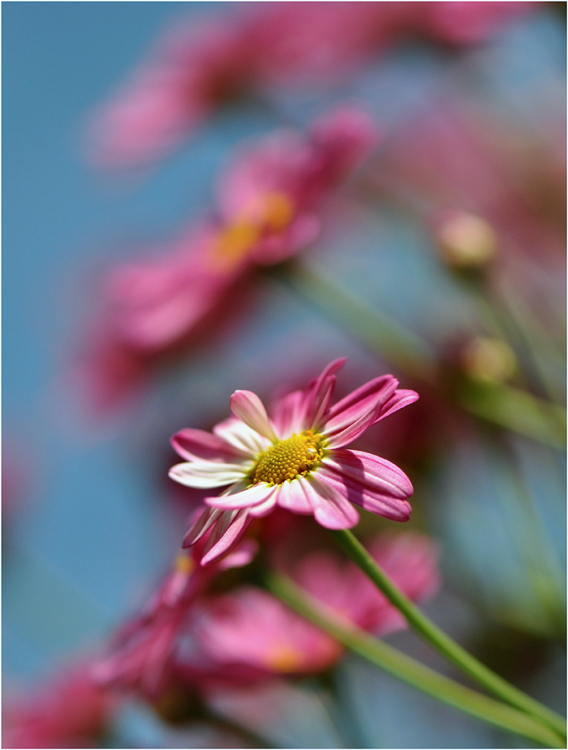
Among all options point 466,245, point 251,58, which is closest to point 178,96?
point 251,58

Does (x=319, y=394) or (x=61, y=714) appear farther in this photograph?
(x=61, y=714)

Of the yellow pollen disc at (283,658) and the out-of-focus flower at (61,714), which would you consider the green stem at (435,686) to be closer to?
the yellow pollen disc at (283,658)

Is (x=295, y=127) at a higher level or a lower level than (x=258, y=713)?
higher

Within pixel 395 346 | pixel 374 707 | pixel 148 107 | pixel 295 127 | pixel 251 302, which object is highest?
pixel 148 107

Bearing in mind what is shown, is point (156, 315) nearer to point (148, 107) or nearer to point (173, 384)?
point (173, 384)

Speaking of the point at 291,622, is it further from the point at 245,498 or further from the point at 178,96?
the point at 178,96

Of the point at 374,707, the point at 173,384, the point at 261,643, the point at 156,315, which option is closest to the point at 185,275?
the point at 156,315

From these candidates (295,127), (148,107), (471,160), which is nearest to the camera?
(295,127)

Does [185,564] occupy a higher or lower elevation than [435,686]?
higher
